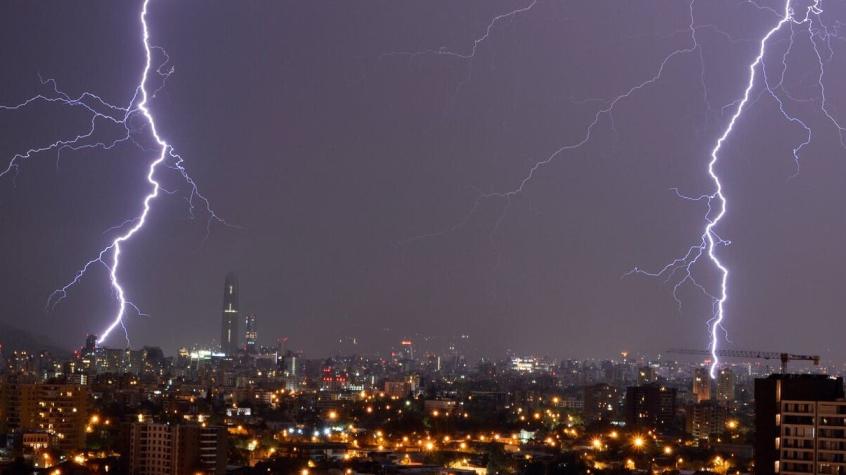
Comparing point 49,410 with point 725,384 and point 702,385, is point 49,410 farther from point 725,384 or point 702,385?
point 725,384

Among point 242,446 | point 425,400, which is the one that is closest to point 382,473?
point 242,446

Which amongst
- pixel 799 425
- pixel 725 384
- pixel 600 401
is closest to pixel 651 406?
pixel 600 401

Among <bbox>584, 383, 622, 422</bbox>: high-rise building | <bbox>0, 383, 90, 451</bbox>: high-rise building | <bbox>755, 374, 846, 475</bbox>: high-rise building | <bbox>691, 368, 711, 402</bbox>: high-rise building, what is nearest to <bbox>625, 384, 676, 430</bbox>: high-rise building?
<bbox>584, 383, 622, 422</bbox>: high-rise building

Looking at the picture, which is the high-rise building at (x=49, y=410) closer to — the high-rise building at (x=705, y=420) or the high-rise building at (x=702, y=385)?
the high-rise building at (x=705, y=420)

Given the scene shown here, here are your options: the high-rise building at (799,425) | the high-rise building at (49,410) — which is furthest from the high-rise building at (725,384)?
the high-rise building at (799,425)

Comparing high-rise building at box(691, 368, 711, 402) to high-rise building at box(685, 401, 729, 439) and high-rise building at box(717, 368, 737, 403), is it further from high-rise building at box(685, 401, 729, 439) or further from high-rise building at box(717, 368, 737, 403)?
high-rise building at box(685, 401, 729, 439)

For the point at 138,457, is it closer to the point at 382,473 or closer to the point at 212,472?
the point at 212,472
